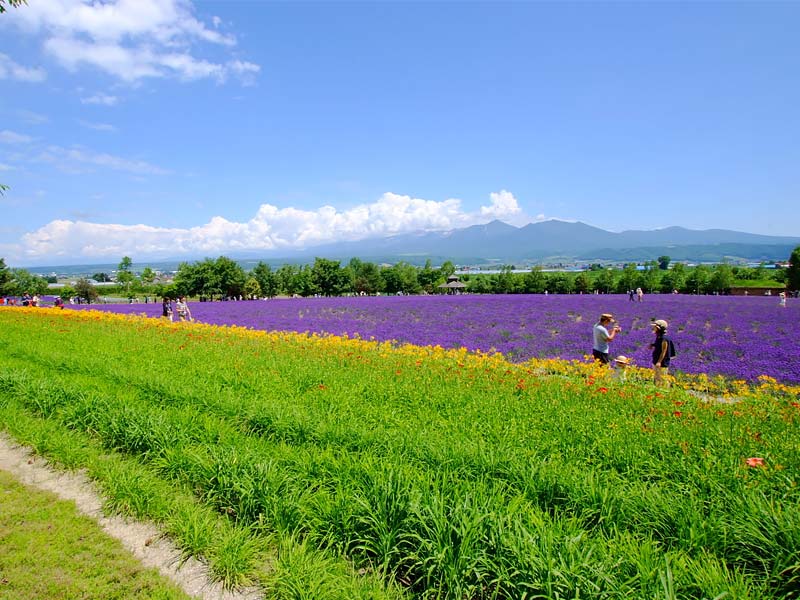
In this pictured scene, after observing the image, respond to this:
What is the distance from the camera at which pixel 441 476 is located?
4.17 m

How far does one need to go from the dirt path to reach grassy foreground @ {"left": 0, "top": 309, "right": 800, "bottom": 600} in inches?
4.4

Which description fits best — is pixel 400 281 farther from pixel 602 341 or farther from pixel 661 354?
pixel 661 354

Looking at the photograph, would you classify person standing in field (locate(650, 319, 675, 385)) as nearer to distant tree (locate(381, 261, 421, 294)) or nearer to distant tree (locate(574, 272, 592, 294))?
distant tree (locate(381, 261, 421, 294))

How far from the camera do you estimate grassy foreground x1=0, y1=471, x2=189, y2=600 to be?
319 centimetres

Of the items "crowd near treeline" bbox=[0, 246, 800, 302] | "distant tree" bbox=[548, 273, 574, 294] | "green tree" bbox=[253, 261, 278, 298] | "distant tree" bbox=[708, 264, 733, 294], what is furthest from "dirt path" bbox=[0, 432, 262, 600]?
"distant tree" bbox=[708, 264, 733, 294]

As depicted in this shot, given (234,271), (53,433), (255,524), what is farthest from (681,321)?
(234,271)

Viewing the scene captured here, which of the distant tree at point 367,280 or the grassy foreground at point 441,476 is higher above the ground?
the grassy foreground at point 441,476

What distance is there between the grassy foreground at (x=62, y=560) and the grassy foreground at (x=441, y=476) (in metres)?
0.37

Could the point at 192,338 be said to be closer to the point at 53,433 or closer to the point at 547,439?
the point at 53,433

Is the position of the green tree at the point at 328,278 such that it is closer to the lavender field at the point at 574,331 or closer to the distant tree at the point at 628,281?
the lavender field at the point at 574,331

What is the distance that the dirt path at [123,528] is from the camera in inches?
129

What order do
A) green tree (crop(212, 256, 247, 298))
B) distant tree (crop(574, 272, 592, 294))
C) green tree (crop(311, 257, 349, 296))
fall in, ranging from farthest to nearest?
distant tree (crop(574, 272, 592, 294)) → green tree (crop(311, 257, 349, 296)) → green tree (crop(212, 256, 247, 298))

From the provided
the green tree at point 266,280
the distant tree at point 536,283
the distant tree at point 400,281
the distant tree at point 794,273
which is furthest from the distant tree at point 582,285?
the green tree at point 266,280

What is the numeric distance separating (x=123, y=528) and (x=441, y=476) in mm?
3155
